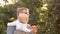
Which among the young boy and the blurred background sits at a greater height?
the young boy

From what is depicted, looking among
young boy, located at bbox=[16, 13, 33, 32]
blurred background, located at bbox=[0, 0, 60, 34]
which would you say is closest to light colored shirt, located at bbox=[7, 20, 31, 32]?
young boy, located at bbox=[16, 13, 33, 32]

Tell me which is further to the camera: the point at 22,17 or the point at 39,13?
the point at 39,13

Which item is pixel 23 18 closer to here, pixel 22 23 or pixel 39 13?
pixel 22 23

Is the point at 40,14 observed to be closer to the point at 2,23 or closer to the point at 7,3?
the point at 2,23

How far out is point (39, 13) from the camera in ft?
20.0

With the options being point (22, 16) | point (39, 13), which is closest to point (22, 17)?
point (22, 16)

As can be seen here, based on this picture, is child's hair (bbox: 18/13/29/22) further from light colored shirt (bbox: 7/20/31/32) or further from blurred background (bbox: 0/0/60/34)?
blurred background (bbox: 0/0/60/34)

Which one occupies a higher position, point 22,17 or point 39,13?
point 22,17

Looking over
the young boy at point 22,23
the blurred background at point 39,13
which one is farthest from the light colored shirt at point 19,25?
the blurred background at point 39,13

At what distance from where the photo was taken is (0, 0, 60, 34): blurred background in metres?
5.29

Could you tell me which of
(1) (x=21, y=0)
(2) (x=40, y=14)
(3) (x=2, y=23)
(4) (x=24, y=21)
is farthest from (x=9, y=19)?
(4) (x=24, y=21)

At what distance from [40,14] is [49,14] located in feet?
1.34

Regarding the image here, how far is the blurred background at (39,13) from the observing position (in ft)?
17.4

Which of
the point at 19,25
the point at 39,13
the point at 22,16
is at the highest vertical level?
the point at 22,16
